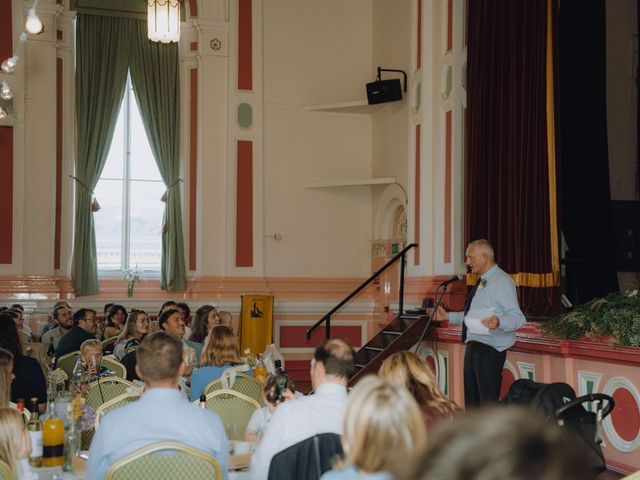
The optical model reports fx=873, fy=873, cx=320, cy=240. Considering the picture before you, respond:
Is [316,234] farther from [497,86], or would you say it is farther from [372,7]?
[497,86]

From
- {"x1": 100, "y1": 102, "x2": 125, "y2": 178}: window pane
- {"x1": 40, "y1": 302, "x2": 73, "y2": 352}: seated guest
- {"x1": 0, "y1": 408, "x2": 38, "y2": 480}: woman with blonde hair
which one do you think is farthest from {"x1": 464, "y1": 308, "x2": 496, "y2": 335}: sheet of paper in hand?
{"x1": 100, "y1": 102, "x2": 125, "y2": 178}: window pane

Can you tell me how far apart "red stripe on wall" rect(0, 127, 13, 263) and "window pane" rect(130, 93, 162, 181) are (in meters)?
1.96

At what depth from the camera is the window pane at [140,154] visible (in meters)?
12.8

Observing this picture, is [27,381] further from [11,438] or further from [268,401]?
[11,438]

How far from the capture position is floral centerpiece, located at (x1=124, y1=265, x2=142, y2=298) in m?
12.1

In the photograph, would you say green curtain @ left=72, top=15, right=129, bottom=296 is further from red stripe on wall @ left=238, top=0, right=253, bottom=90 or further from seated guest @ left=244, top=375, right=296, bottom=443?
Answer: seated guest @ left=244, top=375, right=296, bottom=443

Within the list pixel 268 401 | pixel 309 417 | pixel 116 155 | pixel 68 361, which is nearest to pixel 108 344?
pixel 68 361

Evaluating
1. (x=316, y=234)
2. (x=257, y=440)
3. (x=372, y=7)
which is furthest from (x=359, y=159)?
(x=257, y=440)

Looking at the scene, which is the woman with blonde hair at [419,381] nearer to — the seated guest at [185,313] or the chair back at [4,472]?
the chair back at [4,472]

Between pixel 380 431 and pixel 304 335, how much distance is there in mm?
10424

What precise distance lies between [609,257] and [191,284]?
584 cm

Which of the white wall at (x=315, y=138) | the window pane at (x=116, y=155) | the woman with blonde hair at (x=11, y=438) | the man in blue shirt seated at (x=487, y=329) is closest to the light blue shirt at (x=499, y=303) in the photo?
the man in blue shirt seated at (x=487, y=329)

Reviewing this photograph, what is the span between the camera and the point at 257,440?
4.09 meters

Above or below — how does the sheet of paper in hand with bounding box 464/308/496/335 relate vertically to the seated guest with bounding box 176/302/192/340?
above
